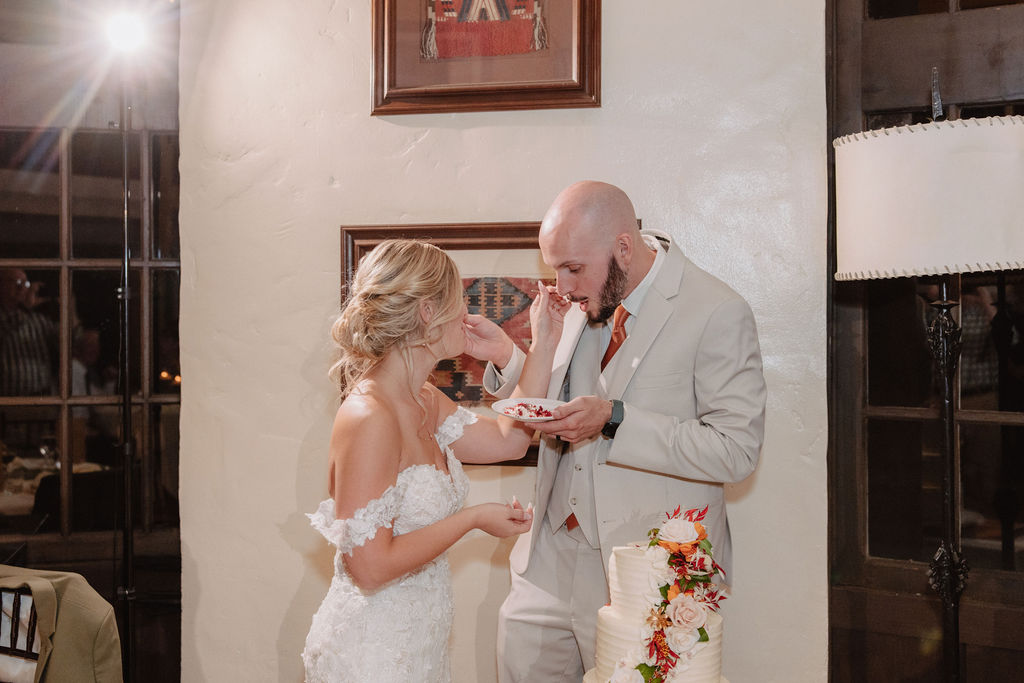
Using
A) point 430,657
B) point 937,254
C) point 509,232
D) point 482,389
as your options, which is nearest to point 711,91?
point 509,232

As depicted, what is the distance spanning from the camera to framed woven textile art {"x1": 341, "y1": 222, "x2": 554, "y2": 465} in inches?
123

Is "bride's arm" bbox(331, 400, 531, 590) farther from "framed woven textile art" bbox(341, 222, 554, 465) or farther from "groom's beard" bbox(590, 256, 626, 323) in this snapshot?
"framed woven textile art" bbox(341, 222, 554, 465)

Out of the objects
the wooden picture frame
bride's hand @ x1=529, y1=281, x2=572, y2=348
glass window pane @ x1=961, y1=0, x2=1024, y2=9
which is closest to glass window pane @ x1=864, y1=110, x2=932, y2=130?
glass window pane @ x1=961, y1=0, x2=1024, y2=9

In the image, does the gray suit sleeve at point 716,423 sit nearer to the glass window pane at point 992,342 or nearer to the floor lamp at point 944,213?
the floor lamp at point 944,213

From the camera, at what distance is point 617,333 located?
2650mm

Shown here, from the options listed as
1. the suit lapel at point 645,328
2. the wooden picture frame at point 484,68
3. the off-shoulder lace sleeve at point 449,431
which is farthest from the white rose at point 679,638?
the wooden picture frame at point 484,68

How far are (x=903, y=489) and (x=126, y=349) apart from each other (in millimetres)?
2890

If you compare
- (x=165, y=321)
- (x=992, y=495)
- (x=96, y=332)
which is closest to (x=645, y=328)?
(x=992, y=495)

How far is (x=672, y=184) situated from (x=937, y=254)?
98 cm

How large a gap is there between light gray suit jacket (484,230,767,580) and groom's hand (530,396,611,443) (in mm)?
72

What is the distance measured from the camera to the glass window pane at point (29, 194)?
10.7ft

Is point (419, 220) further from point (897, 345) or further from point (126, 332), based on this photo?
point (897, 345)

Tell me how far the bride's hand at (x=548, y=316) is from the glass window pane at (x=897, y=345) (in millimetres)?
1133

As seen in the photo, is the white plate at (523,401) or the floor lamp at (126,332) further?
the floor lamp at (126,332)
